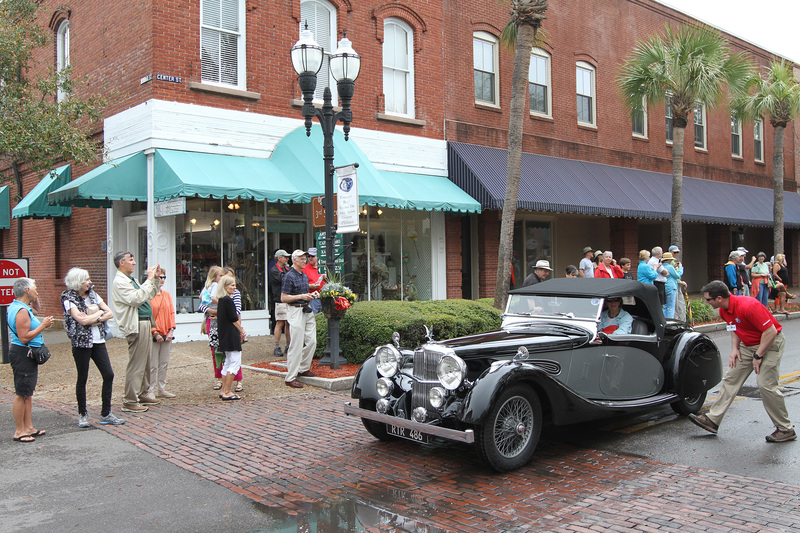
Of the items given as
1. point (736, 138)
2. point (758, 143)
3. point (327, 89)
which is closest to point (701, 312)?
point (327, 89)

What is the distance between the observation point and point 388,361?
20.3ft

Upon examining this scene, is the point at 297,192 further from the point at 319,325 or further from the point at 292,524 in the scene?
the point at 292,524

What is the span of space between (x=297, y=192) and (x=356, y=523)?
9159mm

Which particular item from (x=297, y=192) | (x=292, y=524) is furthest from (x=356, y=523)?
(x=297, y=192)

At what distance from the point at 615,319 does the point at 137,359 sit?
5532mm

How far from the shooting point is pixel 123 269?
7652 mm

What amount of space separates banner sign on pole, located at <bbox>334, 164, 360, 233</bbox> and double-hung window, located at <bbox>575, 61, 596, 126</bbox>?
12.8 m

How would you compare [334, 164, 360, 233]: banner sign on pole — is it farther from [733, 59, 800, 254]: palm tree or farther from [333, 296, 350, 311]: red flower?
[733, 59, 800, 254]: palm tree

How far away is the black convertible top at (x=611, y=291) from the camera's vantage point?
22.7ft

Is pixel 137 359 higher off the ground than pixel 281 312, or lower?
lower

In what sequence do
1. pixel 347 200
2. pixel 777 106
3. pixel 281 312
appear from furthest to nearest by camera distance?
pixel 777 106
pixel 281 312
pixel 347 200

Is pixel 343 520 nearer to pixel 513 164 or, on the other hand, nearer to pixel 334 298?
pixel 334 298

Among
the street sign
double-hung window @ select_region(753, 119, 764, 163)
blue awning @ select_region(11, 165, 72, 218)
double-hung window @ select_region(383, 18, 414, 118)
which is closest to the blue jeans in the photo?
double-hung window @ select_region(383, 18, 414, 118)

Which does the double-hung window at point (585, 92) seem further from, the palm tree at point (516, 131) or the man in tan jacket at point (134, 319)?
the man in tan jacket at point (134, 319)
